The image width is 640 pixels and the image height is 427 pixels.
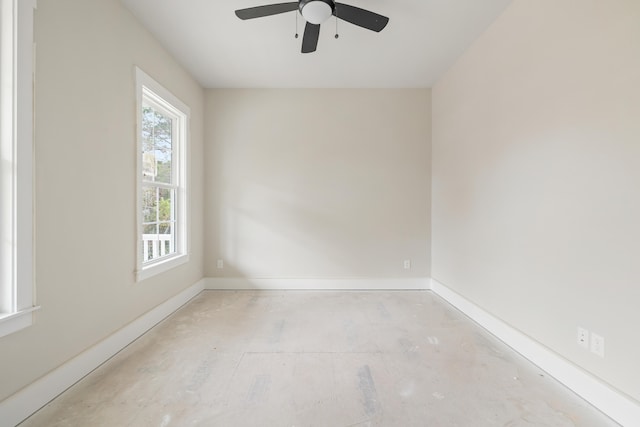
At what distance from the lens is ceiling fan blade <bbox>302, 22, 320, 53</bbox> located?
6.64 ft

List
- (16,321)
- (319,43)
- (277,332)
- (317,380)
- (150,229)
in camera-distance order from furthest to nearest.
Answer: (150,229)
(319,43)
(277,332)
(317,380)
(16,321)

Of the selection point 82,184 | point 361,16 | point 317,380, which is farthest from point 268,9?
point 317,380

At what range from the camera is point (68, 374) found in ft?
5.44

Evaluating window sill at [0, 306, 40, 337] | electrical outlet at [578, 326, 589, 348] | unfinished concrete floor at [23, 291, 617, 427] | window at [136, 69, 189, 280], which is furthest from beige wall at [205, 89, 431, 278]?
window sill at [0, 306, 40, 337]

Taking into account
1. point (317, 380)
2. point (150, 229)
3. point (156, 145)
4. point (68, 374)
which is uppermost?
point (156, 145)

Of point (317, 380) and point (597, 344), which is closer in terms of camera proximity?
point (597, 344)

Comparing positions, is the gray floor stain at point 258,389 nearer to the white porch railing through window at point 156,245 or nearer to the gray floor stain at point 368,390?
the gray floor stain at point 368,390

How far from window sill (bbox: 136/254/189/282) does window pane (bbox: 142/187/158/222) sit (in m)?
Answer: 0.46

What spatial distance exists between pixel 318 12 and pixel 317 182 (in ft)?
6.85

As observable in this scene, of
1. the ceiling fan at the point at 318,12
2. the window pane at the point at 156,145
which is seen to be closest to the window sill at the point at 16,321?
the window pane at the point at 156,145

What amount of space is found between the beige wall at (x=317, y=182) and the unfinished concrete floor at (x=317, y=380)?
106cm

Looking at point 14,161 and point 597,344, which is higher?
point 14,161

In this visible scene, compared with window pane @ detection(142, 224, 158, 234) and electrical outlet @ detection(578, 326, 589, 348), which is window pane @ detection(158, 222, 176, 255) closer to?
window pane @ detection(142, 224, 158, 234)

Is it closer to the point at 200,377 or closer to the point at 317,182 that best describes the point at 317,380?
the point at 200,377
